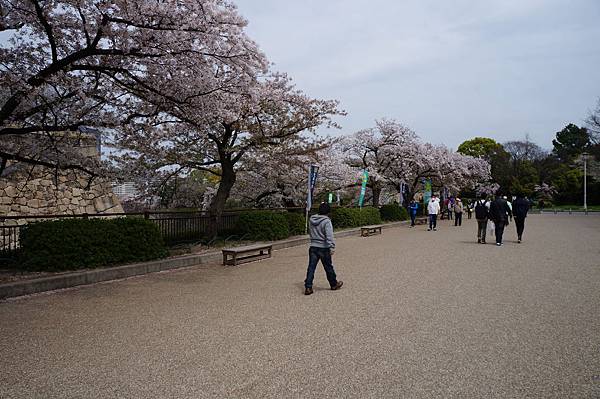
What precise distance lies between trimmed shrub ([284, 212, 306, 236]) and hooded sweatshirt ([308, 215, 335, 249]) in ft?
29.2

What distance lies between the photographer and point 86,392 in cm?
321

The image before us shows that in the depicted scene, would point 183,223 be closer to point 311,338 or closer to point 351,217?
point 311,338

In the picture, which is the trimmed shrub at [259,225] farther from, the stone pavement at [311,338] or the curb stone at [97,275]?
the stone pavement at [311,338]

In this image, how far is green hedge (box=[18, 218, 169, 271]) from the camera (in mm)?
7621

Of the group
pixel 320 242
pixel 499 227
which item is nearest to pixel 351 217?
pixel 499 227

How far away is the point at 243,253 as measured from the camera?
403 inches

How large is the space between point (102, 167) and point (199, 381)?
7575 millimetres

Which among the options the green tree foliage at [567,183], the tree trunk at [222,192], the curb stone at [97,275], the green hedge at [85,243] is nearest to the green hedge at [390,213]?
the tree trunk at [222,192]

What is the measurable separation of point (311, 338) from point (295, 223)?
38.3 feet

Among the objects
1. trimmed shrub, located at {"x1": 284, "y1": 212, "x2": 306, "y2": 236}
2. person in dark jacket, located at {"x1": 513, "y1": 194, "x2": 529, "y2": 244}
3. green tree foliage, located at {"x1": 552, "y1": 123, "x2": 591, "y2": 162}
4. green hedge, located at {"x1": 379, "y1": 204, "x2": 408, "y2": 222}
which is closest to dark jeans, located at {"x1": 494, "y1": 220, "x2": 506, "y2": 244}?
person in dark jacket, located at {"x1": 513, "y1": 194, "x2": 529, "y2": 244}

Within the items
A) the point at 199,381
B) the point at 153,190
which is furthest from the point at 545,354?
the point at 153,190

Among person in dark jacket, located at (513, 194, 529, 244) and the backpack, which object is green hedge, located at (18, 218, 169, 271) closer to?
the backpack

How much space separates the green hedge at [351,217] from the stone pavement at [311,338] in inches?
484

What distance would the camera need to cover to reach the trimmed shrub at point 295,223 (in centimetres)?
1585
